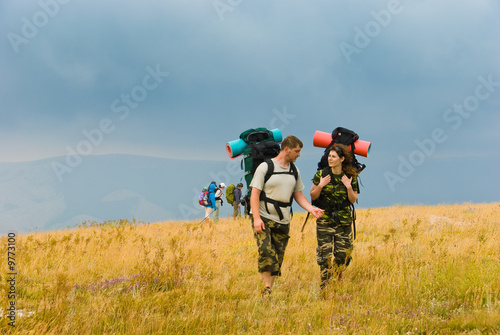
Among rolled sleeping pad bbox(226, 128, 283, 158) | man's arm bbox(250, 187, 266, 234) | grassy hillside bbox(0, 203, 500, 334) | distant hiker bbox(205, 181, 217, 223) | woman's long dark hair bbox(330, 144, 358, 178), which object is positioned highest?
distant hiker bbox(205, 181, 217, 223)

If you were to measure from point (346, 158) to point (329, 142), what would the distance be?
66cm

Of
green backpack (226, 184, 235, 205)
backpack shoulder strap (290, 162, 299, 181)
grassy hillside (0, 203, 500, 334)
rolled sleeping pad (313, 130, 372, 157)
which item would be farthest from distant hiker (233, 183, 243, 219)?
backpack shoulder strap (290, 162, 299, 181)

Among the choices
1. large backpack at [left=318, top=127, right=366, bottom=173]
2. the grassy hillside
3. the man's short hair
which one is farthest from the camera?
large backpack at [left=318, top=127, right=366, bottom=173]

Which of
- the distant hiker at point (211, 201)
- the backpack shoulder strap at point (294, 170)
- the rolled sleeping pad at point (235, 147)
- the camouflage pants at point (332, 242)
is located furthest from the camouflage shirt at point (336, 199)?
the distant hiker at point (211, 201)

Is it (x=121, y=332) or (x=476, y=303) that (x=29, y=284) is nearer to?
(x=121, y=332)

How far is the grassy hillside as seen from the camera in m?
4.08

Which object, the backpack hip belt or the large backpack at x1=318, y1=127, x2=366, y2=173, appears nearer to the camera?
the backpack hip belt

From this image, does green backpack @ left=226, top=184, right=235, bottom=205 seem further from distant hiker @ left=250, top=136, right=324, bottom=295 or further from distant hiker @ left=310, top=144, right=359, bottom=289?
distant hiker @ left=250, top=136, right=324, bottom=295

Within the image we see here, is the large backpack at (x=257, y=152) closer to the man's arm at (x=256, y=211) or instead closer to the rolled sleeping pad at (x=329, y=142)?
the man's arm at (x=256, y=211)

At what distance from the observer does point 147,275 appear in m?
5.55

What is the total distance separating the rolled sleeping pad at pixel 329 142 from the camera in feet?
19.5

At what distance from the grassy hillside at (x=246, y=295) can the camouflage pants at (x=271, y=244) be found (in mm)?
449

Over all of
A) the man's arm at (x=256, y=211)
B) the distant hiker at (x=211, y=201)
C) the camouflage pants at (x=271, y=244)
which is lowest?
the camouflage pants at (x=271, y=244)

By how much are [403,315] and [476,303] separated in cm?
112
